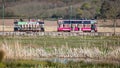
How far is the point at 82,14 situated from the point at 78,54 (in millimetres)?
74238

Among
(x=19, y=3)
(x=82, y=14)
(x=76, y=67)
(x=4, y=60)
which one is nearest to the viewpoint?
(x=76, y=67)

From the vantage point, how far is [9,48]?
22062mm

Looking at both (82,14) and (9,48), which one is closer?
(9,48)

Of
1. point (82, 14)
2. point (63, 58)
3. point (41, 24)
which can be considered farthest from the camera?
point (82, 14)

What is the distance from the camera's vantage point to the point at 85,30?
5812cm

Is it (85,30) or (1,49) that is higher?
(1,49)

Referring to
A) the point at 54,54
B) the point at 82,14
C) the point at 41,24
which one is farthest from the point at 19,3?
the point at 54,54

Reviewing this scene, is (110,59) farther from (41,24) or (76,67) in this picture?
(41,24)

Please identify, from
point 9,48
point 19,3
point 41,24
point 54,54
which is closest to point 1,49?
point 9,48

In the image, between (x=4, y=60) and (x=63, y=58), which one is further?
(x=63, y=58)

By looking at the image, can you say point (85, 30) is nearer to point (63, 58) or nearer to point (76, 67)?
point (63, 58)

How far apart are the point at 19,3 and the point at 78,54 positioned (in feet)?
365

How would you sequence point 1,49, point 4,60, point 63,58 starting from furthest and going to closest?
point 63,58 < point 1,49 < point 4,60

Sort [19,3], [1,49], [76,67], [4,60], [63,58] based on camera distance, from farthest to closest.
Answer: [19,3] → [63,58] → [1,49] → [4,60] → [76,67]
